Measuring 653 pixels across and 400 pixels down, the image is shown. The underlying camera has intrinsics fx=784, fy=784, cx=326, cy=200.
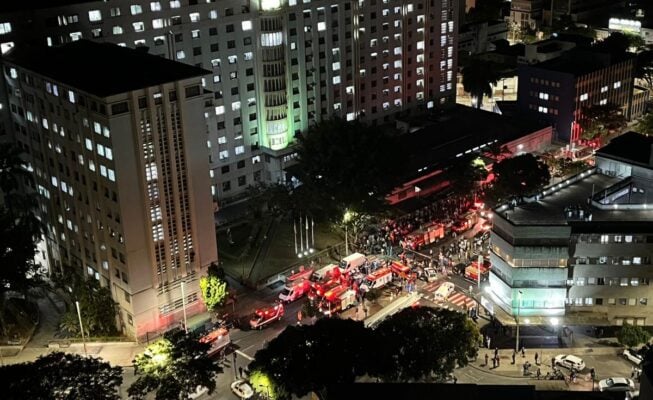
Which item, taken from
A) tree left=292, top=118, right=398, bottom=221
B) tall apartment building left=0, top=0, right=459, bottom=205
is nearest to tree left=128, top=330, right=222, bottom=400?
tree left=292, top=118, right=398, bottom=221

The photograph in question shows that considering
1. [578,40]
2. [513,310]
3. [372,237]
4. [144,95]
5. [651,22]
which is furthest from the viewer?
[651,22]

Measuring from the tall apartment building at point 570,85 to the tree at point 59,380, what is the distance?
97535 millimetres

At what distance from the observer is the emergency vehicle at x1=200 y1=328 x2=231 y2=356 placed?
81688mm

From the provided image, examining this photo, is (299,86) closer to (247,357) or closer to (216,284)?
(216,284)

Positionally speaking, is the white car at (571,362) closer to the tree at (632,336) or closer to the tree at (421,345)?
the tree at (632,336)

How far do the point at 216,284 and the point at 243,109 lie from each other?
38.0m

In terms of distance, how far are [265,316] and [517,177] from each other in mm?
44522

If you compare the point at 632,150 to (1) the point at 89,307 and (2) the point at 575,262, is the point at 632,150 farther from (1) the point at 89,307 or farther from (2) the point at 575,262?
(1) the point at 89,307

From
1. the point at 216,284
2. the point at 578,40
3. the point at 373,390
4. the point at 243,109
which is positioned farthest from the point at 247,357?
the point at 578,40

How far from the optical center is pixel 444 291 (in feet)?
304

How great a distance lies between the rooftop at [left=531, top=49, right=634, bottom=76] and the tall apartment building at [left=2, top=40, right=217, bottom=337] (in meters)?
77.0

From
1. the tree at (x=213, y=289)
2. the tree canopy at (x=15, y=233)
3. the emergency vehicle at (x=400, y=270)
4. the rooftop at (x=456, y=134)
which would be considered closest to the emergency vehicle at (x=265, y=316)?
the tree at (x=213, y=289)

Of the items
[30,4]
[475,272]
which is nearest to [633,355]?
[475,272]

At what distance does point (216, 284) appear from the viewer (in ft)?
285
